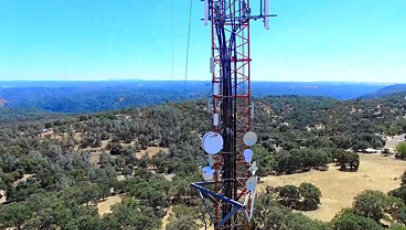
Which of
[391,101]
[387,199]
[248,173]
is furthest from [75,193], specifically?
[391,101]

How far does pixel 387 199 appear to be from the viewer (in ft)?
76.0

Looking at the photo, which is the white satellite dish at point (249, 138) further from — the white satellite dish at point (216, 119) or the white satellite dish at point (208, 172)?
the white satellite dish at point (208, 172)

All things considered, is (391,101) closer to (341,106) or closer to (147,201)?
(341,106)

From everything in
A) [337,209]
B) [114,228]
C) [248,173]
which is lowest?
[337,209]

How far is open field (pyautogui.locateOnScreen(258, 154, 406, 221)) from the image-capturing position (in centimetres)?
2994

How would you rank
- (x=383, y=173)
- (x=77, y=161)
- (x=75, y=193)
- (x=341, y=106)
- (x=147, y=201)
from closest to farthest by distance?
(x=147, y=201), (x=75, y=193), (x=383, y=173), (x=77, y=161), (x=341, y=106)

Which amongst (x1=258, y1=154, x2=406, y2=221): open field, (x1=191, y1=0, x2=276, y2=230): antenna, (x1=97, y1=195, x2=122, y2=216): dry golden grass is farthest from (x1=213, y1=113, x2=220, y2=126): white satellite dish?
(x1=97, y1=195, x2=122, y2=216): dry golden grass

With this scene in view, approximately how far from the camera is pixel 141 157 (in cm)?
5119

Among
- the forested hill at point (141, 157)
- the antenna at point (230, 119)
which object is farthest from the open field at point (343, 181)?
the antenna at point (230, 119)

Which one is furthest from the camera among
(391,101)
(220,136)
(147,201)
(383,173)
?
(391,101)

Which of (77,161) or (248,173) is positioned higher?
(248,173)

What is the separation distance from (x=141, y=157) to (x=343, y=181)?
30.4 m

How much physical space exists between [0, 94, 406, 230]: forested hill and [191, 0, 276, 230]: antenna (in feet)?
2.70

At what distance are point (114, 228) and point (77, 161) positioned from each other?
29197mm
